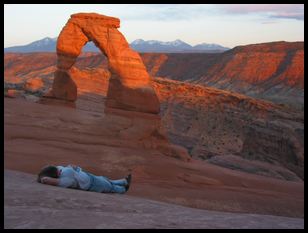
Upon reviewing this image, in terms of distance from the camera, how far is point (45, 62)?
90062 millimetres

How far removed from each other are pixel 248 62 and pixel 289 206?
6213 cm

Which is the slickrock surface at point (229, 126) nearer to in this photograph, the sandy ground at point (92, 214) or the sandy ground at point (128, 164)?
the sandy ground at point (128, 164)

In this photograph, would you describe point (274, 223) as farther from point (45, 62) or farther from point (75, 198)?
point (45, 62)

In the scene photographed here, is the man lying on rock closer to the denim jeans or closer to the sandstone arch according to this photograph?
the denim jeans

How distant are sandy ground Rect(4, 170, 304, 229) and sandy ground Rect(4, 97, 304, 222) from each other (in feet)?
7.49

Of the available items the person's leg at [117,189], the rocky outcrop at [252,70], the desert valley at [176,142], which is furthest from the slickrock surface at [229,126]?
the rocky outcrop at [252,70]

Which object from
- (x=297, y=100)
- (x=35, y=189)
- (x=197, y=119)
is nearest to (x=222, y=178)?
(x=35, y=189)

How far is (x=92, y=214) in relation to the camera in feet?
17.3

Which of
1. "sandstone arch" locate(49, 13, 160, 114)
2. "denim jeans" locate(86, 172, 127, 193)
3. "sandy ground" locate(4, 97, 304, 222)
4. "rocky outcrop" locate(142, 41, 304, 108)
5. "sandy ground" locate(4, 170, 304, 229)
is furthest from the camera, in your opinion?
"rocky outcrop" locate(142, 41, 304, 108)

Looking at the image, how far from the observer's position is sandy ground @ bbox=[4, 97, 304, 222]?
10328mm

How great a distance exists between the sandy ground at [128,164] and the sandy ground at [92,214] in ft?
7.49

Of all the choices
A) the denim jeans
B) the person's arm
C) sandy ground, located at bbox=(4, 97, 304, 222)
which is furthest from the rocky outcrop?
the person's arm

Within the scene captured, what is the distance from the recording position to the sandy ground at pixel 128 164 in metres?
10.3

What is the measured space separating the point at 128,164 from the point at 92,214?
765cm
